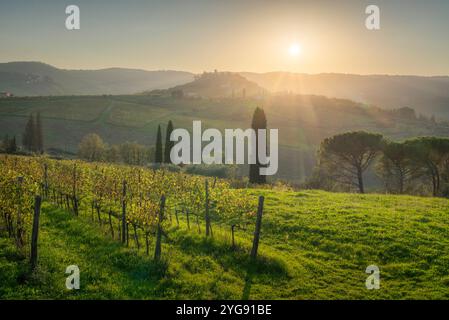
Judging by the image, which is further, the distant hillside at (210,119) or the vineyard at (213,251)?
the distant hillside at (210,119)

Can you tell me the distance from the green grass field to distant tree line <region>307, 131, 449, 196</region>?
27.9 metres

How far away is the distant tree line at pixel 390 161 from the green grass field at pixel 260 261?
27.9m

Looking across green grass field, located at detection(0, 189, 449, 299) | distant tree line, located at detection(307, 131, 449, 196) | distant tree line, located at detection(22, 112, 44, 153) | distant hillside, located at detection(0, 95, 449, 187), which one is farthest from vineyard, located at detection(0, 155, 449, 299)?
distant tree line, located at detection(22, 112, 44, 153)

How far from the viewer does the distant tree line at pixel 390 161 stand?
51125 millimetres

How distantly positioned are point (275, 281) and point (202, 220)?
438 inches

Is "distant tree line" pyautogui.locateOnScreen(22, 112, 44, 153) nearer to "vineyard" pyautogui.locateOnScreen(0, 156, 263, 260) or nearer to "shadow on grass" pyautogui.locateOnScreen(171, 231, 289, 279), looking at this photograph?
"vineyard" pyautogui.locateOnScreen(0, 156, 263, 260)

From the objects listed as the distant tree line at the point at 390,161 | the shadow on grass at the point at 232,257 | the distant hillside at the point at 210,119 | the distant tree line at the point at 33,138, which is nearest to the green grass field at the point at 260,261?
the shadow on grass at the point at 232,257

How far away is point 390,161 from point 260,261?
46444 mm

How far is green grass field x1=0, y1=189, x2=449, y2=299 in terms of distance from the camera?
14734mm

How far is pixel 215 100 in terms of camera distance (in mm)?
190875

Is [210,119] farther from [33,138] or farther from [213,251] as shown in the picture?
[213,251]

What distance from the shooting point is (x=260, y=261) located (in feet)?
59.1

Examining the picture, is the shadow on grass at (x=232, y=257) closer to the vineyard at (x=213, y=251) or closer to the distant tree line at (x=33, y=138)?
the vineyard at (x=213, y=251)
